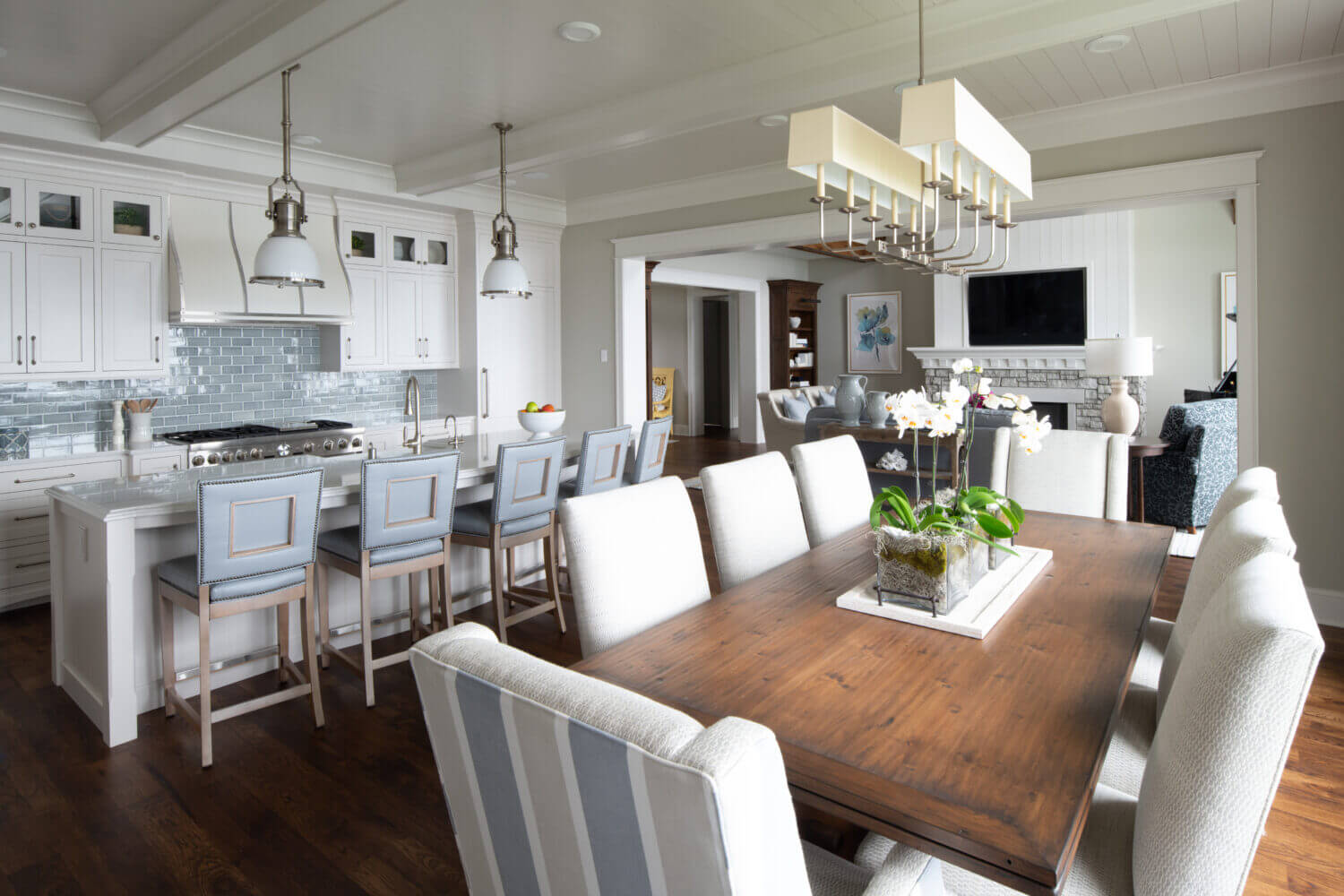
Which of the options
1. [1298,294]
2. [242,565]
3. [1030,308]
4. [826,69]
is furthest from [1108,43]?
[1030,308]

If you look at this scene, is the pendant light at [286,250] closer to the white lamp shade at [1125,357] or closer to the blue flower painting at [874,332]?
the white lamp shade at [1125,357]

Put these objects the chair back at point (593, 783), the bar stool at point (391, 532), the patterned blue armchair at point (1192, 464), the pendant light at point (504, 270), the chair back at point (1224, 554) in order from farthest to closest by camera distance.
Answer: the patterned blue armchair at point (1192, 464) → the pendant light at point (504, 270) → the bar stool at point (391, 532) → the chair back at point (1224, 554) → the chair back at point (593, 783)

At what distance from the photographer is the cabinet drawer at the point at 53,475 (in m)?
4.09

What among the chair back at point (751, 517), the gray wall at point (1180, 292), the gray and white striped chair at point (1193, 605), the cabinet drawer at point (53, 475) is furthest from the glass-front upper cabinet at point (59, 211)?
the gray wall at point (1180, 292)

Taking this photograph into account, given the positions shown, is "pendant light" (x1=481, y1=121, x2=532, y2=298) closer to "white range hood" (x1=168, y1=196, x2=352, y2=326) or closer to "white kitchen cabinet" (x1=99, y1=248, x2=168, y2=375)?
"white range hood" (x1=168, y1=196, x2=352, y2=326)

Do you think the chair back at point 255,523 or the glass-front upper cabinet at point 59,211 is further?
the glass-front upper cabinet at point 59,211

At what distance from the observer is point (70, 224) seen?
4402 mm

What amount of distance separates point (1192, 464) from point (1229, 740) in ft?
15.9

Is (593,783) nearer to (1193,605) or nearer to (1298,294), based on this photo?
(1193,605)

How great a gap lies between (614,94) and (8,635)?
3.85m

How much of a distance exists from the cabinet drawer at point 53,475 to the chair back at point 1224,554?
443cm

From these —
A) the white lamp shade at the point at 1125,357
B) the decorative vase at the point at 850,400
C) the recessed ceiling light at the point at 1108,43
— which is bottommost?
the decorative vase at the point at 850,400

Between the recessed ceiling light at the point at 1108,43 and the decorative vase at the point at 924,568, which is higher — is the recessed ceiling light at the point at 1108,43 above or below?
above

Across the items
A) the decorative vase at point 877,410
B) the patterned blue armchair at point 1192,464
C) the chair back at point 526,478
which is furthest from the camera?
the decorative vase at point 877,410
